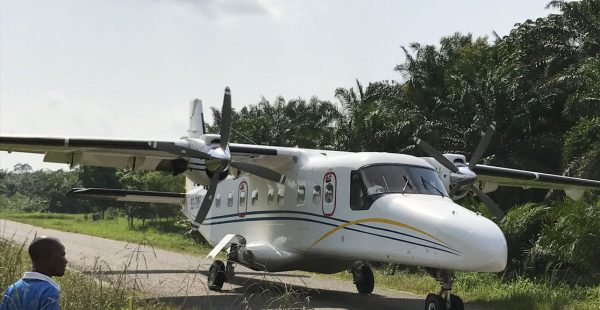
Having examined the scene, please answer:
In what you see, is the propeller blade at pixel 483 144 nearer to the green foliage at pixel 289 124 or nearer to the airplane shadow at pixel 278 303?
the airplane shadow at pixel 278 303

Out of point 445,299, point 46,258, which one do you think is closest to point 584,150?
point 445,299

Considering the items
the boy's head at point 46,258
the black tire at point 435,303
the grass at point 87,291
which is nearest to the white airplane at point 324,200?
the black tire at point 435,303

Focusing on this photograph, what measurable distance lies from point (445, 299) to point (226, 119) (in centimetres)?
599

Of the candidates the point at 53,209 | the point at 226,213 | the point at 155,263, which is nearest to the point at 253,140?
the point at 155,263

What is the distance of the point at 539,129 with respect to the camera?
29094 mm

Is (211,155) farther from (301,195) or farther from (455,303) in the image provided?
(455,303)

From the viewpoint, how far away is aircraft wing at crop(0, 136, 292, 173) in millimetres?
12914

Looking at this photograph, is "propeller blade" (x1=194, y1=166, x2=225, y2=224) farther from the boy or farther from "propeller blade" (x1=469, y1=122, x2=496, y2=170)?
the boy

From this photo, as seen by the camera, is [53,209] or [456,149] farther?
[53,209]

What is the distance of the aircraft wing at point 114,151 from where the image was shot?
42.4 ft

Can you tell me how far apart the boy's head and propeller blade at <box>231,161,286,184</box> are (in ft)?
32.8

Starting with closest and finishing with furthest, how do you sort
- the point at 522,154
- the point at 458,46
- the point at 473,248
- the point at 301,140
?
1. the point at 473,248
2. the point at 522,154
3. the point at 458,46
4. the point at 301,140

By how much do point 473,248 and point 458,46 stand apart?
2795 centimetres

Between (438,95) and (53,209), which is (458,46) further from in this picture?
(53,209)
